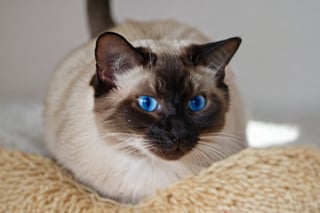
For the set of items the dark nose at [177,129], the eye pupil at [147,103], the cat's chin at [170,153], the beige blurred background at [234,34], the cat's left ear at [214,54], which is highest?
the cat's left ear at [214,54]

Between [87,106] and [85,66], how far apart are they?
189 millimetres

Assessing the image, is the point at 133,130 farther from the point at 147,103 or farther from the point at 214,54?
the point at 214,54

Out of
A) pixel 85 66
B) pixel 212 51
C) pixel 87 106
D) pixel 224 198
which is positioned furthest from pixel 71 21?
pixel 224 198

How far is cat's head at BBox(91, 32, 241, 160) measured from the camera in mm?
1126

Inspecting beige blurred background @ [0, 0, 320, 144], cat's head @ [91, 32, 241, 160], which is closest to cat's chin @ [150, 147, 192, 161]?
cat's head @ [91, 32, 241, 160]

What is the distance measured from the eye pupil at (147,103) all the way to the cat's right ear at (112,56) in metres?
0.08

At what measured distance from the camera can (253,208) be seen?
1102mm

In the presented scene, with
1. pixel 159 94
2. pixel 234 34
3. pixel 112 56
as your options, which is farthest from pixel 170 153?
pixel 234 34

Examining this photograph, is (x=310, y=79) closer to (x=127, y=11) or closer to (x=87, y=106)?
(x=127, y=11)

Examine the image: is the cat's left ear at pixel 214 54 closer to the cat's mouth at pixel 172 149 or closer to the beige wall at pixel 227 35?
the cat's mouth at pixel 172 149

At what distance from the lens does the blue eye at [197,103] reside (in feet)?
3.86

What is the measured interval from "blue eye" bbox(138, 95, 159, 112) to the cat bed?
17 cm

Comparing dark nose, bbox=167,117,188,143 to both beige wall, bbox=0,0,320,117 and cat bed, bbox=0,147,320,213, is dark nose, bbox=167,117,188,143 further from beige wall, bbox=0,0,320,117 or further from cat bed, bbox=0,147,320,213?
beige wall, bbox=0,0,320,117

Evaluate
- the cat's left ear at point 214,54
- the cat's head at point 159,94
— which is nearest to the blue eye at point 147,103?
the cat's head at point 159,94
